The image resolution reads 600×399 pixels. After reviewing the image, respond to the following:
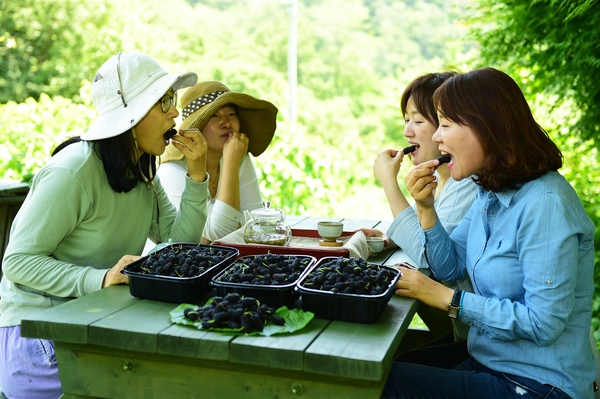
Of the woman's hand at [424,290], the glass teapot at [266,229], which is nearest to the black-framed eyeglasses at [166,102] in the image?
the glass teapot at [266,229]

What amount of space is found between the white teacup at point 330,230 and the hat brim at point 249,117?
2.80 ft

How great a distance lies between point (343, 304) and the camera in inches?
59.7

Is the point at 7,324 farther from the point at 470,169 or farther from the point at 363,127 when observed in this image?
the point at 363,127

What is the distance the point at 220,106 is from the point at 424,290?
5.06 feet

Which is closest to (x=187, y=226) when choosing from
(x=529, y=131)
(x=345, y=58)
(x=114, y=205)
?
(x=114, y=205)

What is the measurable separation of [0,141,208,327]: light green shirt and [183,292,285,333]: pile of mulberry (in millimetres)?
502

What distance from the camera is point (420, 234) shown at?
6.83ft

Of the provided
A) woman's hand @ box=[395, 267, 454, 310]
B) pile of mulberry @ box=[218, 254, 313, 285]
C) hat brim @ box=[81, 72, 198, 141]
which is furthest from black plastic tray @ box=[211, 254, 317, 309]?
hat brim @ box=[81, 72, 198, 141]

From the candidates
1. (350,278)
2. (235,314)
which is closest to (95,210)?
(235,314)

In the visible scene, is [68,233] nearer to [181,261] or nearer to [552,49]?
[181,261]

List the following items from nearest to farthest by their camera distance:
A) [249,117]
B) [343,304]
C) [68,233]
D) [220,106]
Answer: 1. [343,304]
2. [68,233]
3. [220,106]
4. [249,117]

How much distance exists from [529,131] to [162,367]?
1165 millimetres

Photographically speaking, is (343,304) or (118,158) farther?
(118,158)

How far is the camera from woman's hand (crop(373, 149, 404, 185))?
2.38 meters
